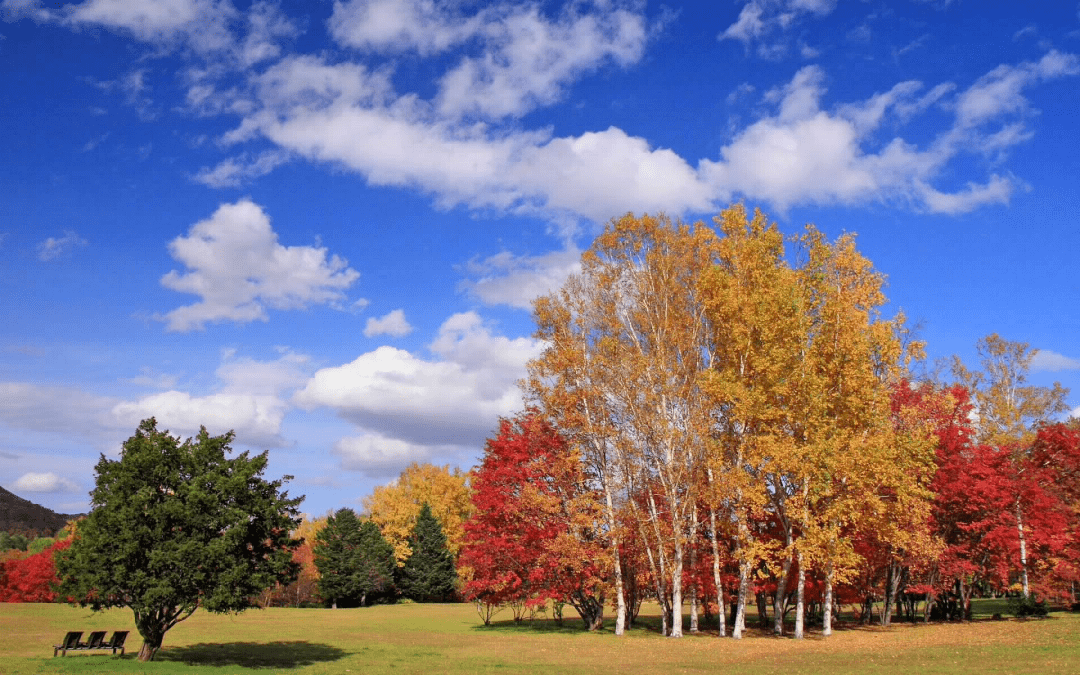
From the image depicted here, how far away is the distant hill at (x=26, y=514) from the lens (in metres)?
168

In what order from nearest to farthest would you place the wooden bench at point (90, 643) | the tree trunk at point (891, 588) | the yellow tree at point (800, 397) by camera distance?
the wooden bench at point (90, 643)
the yellow tree at point (800, 397)
the tree trunk at point (891, 588)

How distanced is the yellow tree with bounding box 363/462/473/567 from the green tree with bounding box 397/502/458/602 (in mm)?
1452

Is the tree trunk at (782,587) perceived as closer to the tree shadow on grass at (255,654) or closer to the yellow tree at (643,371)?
the yellow tree at (643,371)

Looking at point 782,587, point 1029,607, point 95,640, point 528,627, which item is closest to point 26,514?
point 528,627

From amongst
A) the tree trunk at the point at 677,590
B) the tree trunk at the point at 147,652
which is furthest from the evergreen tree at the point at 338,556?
the tree trunk at the point at 147,652

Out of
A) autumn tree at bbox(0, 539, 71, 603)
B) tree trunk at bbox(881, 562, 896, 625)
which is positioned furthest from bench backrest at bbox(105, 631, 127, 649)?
autumn tree at bbox(0, 539, 71, 603)

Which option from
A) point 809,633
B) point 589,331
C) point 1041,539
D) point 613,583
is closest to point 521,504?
point 613,583

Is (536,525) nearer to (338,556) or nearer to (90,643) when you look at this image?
(90,643)

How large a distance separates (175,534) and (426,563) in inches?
2302

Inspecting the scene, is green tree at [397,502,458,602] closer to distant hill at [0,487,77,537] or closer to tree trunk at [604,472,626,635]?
tree trunk at [604,472,626,635]

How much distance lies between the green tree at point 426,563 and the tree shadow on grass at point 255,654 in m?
47.4

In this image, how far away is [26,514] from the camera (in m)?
176

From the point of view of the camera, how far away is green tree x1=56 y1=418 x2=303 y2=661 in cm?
2236

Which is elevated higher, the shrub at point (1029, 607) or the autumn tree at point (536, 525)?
the autumn tree at point (536, 525)
